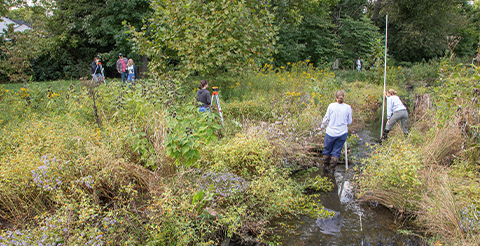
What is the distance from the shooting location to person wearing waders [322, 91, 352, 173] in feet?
19.2

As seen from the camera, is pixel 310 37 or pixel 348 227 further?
pixel 310 37

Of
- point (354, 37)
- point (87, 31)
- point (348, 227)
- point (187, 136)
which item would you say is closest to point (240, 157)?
point (187, 136)

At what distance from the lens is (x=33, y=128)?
5344 millimetres

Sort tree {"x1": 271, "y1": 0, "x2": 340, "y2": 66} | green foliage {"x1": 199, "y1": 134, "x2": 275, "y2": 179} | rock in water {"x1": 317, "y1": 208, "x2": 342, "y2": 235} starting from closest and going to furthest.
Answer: rock in water {"x1": 317, "y1": 208, "x2": 342, "y2": 235} → green foliage {"x1": 199, "y1": 134, "x2": 275, "y2": 179} → tree {"x1": 271, "y1": 0, "x2": 340, "y2": 66}

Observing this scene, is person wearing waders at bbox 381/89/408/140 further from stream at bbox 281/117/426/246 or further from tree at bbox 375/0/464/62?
tree at bbox 375/0/464/62

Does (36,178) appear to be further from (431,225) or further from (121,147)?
(431,225)

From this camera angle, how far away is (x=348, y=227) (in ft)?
14.1

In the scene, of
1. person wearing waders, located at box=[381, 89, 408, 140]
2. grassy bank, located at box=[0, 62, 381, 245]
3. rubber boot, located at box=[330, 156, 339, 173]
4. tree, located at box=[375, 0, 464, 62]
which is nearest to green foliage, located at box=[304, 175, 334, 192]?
grassy bank, located at box=[0, 62, 381, 245]

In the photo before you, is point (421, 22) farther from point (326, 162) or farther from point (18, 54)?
point (18, 54)

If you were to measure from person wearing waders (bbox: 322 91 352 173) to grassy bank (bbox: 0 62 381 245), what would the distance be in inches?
20.0

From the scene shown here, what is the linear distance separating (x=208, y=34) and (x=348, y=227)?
6019mm

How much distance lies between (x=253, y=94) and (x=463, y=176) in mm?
6356

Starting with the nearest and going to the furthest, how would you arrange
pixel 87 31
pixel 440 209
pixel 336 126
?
pixel 440 209 < pixel 336 126 < pixel 87 31

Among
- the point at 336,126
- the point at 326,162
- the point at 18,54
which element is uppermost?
the point at 18,54
